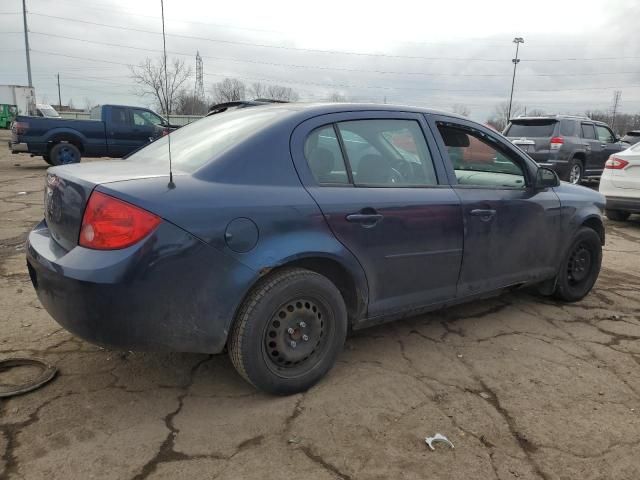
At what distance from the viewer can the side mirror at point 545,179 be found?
3.91 meters

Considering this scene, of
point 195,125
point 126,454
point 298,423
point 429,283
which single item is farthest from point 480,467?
point 195,125

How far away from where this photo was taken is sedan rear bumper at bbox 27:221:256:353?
7.34 feet

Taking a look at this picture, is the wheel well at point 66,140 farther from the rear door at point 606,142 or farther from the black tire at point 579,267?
the rear door at point 606,142

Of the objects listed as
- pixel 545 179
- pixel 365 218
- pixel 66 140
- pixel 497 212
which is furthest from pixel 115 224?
pixel 66 140

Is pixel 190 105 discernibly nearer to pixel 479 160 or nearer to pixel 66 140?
pixel 66 140

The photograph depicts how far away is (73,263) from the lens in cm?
231

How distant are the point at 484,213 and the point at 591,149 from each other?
1117 cm

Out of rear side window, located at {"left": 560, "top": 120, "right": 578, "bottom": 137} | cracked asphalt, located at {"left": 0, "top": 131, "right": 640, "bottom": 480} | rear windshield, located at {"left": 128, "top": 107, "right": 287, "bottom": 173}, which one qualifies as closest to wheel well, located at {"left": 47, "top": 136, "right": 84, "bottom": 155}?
cracked asphalt, located at {"left": 0, "top": 131, "right": 640, "bottom": 480}

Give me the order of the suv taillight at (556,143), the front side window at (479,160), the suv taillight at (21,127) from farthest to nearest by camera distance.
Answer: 1. the suv taillight at (21,127)
2. the suv taillight at (556,143)
3. the front side window at (479,160)

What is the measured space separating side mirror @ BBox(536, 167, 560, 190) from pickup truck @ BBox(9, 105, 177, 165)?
33.8ft

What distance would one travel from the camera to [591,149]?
12.8m

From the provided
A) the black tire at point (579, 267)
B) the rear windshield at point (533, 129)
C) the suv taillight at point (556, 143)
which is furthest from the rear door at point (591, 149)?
the black tire at point (579, 267)

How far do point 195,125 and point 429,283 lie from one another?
6.27 feet

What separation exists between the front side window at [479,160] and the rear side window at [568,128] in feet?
31.6
